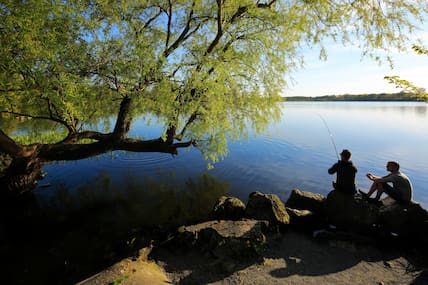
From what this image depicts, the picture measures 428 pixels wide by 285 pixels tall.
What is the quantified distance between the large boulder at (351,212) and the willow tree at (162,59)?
4.13 meters

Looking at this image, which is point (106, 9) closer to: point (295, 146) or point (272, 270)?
point (272, 270)

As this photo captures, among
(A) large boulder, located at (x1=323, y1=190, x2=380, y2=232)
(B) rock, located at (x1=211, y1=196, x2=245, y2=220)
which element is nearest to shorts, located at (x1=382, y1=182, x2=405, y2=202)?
(A) large boulder, located at (x1=323, y1=190, x2=380, y2=232)

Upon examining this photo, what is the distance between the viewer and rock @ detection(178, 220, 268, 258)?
621 cm

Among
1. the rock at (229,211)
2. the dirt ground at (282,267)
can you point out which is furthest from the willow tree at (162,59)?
the dirt ground at (282,267)

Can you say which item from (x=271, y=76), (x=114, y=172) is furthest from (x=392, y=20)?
(x=114, y=172)

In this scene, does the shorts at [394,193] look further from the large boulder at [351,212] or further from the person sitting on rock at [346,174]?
the person sitting on rock at [346,174]

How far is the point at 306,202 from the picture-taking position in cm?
915

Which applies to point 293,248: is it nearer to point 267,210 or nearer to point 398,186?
point 267,210

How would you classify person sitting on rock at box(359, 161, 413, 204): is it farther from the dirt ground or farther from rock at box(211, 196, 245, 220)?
rock at box(211, 196, 245, 220)

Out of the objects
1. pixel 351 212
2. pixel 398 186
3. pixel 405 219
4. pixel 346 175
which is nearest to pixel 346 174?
pixel 346 175

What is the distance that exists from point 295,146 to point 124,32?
752 inches

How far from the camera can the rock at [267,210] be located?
25.6ft

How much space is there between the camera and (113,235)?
784 centimetres

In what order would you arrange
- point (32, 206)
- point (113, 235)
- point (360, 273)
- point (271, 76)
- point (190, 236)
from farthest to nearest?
point (32, 206) < point (271, 76) < point (113, 235) < point (190, 236) < point (360, 273)
